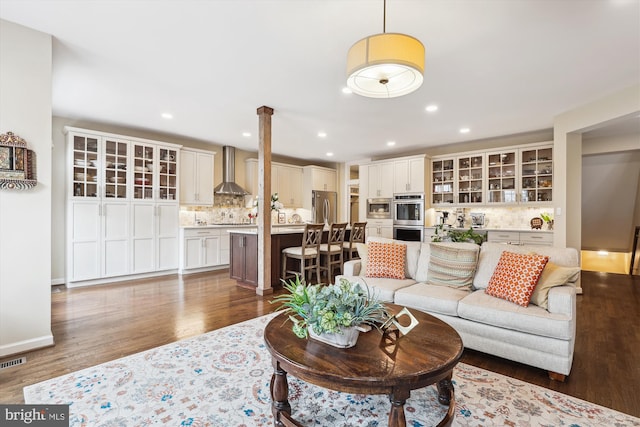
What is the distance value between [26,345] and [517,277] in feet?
13.6

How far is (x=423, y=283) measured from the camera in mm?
3189

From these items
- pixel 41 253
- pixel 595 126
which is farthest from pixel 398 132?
pixel 41 253

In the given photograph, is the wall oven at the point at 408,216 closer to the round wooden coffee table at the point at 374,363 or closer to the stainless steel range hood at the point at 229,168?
the stainless steel range hood at the point at 229,168

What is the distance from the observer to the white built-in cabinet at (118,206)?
482 centimetres

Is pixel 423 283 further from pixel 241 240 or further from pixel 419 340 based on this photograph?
pixel 241 240

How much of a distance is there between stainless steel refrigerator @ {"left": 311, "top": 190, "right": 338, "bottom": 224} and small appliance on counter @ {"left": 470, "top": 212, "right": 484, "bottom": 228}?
365cm

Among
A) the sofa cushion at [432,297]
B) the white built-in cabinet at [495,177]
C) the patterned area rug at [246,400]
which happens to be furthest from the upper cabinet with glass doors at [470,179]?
the patterned area rug at [246,400]

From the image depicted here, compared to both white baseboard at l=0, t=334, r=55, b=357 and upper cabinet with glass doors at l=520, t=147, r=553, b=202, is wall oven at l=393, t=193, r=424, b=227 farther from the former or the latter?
white baseboard at l=0, t=334, r=55, b=357

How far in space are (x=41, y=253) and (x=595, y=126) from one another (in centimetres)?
652

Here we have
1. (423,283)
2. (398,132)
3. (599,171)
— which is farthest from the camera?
(599,171)

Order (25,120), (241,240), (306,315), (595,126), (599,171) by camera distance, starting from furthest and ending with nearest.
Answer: (599,171)
(241,240)
(595,126)
(25,120)
(306,315)

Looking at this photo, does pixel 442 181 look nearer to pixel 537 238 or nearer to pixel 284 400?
pixel 537 238

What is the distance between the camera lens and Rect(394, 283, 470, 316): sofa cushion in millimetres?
2660

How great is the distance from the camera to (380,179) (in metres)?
7.38
